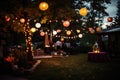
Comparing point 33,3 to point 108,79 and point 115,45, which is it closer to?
point 108,79

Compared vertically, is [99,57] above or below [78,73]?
above

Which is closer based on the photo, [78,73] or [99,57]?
[78,73]

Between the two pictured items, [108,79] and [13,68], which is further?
[13,68]

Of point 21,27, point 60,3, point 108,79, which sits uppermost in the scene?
point 60,3

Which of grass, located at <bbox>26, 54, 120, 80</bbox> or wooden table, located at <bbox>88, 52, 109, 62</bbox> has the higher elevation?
wooden table, located at <bbox>88, 52, 109, 62</bbox>

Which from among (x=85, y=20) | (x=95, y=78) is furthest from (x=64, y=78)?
(x=85, y=20)

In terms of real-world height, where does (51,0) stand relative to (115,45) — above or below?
above

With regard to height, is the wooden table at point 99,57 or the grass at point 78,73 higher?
the wooden table at point 99,57

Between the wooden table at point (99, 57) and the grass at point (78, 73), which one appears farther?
the wooden table at point (99, 57)

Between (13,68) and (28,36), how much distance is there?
598 centimetres

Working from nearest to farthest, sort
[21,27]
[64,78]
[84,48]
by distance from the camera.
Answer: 1. [64,78]
2. [21,27]
3. [84,48]

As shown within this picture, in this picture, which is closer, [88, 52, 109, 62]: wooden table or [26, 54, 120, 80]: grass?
[26, 54, 120, 80]: grass

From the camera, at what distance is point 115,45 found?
23.9 m

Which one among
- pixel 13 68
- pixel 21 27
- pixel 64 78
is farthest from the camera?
pixel 21 27
